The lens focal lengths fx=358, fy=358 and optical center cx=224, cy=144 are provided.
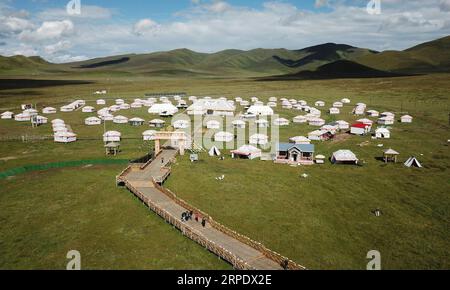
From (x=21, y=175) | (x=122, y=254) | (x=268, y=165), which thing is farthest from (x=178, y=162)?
(x=122, y=254)

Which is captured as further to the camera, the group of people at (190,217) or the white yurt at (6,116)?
the white yurt at (6,116)

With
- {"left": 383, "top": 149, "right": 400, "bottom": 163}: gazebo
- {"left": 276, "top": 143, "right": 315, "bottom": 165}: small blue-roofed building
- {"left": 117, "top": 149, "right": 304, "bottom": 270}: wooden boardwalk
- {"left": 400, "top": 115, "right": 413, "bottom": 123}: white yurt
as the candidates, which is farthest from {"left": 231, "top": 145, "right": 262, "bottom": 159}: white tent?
{"left": 400, "top": 115, "right": 413, "bottom": 123}: white yurt

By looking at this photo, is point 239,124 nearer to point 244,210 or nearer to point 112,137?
point 112,137

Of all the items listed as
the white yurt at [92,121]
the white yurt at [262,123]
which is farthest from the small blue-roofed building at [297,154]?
the white yurt at [92,121]

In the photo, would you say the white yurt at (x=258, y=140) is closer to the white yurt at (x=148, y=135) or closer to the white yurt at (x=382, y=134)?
the white yurt at (x=148, y=135)

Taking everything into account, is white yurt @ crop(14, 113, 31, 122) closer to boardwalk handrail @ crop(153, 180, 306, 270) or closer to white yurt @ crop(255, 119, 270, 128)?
white yurt @ crop(255, 119, 270, 128)

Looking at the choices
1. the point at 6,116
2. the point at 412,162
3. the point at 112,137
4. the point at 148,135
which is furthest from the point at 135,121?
the point at 412,162
